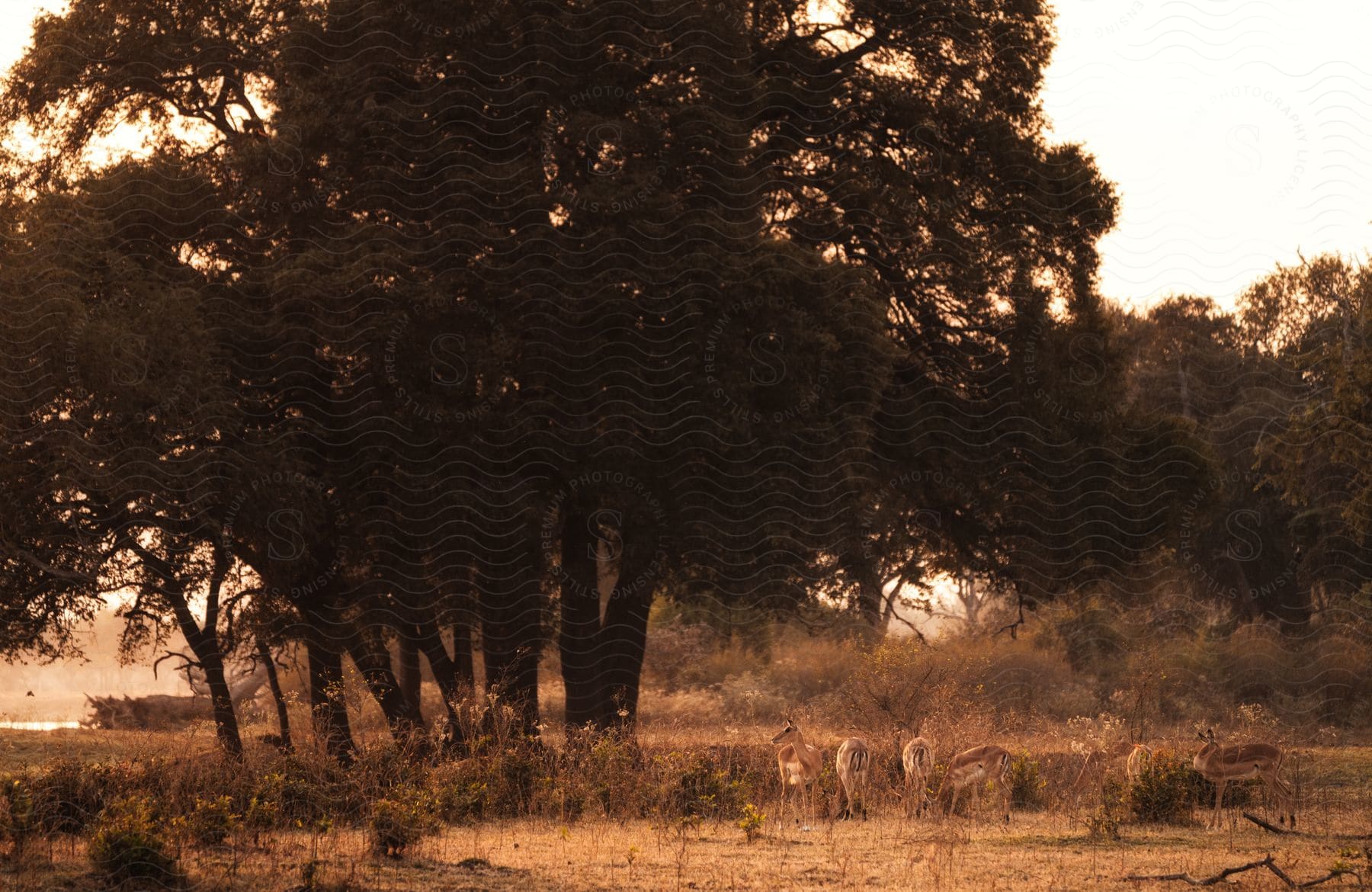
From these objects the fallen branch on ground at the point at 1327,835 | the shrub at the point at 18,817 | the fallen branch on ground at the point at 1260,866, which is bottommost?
the fallen branch on ground at the point at 1327,835

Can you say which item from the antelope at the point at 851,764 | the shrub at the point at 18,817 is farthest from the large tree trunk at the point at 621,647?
the shrub at the point at 18,817

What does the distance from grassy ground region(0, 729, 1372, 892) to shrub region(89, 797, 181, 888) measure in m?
0.18

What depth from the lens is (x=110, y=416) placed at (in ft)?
61.8

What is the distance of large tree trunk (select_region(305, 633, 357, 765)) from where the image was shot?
55.7 feet

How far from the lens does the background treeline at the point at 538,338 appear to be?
788 inches

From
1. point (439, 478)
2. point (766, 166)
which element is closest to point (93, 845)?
point (439, 478)

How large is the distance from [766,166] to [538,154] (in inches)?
159

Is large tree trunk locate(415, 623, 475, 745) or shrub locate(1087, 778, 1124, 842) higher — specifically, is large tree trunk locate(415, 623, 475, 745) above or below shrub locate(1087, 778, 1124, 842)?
above

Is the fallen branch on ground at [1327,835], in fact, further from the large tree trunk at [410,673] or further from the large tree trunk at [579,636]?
the large tree trunk at [410,673]

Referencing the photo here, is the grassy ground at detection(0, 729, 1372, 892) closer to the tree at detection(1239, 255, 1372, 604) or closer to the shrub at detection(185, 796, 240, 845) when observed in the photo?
the shrub at detection(185, 796, 240, 845)

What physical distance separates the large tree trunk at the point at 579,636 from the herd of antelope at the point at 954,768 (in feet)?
27.0

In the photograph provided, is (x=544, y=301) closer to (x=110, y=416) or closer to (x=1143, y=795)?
(x=110, y=416)

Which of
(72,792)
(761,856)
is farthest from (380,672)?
(761,856)

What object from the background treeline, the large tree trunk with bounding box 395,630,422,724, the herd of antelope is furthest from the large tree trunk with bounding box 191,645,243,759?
the herd of antelope
